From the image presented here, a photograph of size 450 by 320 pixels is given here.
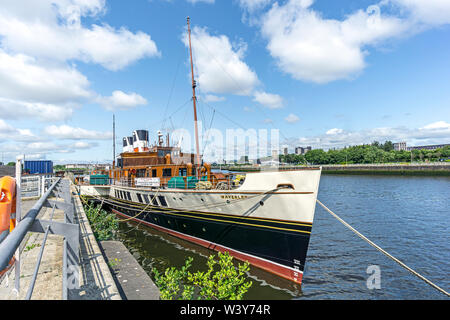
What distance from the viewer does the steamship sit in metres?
9.78

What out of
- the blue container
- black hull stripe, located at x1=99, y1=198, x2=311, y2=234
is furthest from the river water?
the blue container

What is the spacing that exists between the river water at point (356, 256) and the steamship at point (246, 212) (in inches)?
31.7

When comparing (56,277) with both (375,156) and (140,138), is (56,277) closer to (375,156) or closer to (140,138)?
(140,138)

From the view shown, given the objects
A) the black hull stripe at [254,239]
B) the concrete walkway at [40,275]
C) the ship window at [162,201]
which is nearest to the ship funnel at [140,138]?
the ship window at [162,201]

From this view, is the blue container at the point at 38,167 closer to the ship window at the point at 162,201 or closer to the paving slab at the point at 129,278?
the ship window at the point at 162,201

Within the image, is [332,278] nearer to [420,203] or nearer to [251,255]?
[251,255]

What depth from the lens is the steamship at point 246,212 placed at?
978 cm

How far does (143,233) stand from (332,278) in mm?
12535

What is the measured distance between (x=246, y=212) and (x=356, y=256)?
6927mm

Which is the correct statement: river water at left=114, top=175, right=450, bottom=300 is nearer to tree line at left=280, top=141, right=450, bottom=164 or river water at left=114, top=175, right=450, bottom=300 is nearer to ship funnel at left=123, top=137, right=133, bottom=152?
ship funnel at left=123, top=137, right=133, bottom=152

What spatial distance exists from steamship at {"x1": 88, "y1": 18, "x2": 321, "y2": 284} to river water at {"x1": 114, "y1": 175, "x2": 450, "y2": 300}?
31.7 inches

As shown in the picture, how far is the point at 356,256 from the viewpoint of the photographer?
13289 mm

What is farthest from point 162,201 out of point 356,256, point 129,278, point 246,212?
point 356,256
